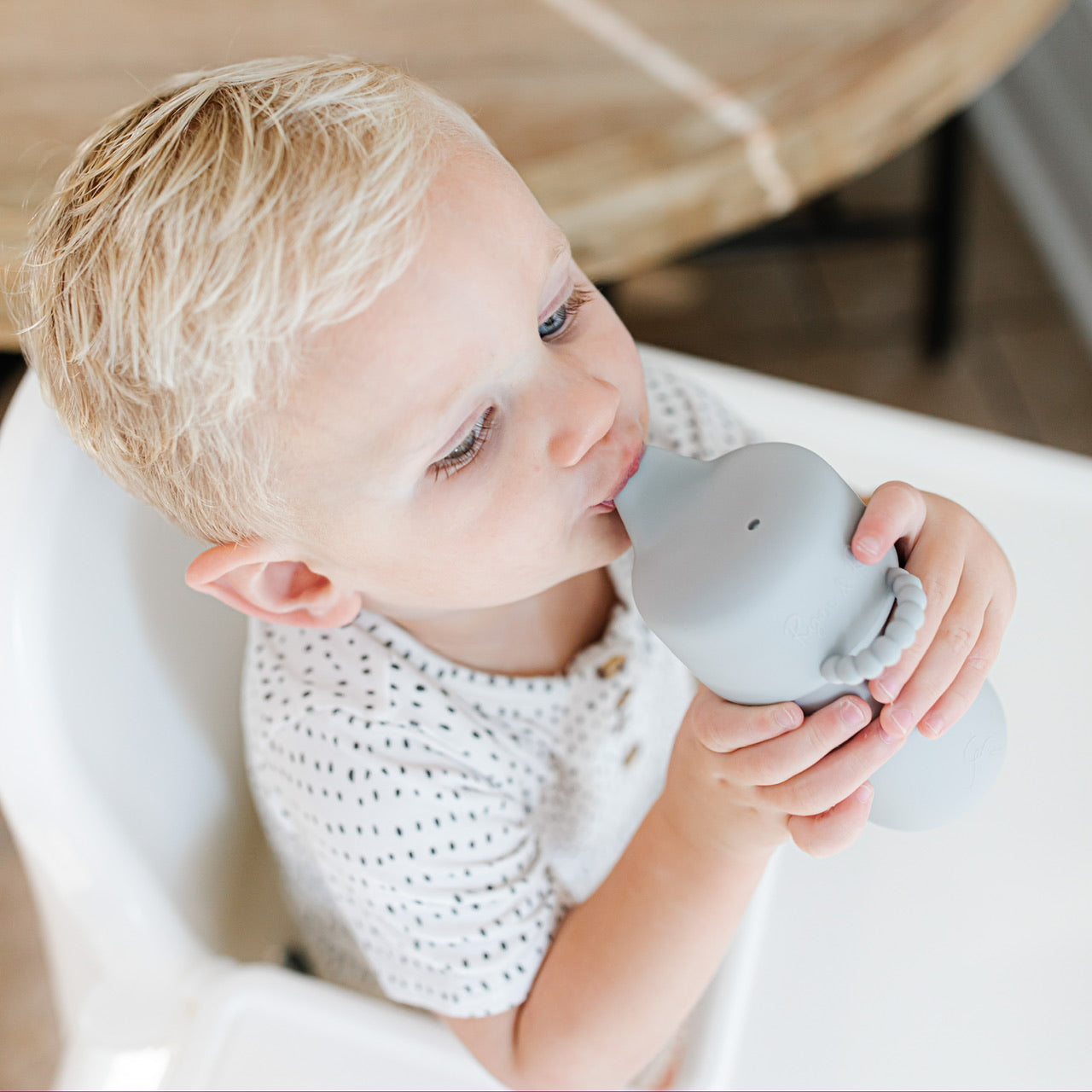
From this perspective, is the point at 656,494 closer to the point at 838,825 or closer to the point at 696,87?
the point at 838,825

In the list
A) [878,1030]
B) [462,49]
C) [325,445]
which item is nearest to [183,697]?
[325,445]

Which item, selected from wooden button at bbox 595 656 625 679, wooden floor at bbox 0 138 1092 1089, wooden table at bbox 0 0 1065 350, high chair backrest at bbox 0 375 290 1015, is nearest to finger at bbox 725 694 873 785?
wooden button at bbox 595 656 625 679

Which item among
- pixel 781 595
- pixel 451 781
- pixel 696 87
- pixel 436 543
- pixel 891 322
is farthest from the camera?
pixel 891 322

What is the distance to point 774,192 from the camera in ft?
2.87

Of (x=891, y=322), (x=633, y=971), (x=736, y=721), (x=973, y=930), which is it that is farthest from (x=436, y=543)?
(x=891, y=322)

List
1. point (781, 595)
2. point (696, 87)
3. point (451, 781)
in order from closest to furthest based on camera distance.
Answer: point (781, 595) < point (451, 781) < point (696, 87)

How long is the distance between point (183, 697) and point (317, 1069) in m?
0.23

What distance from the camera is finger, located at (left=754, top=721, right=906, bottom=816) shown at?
484 millimetres

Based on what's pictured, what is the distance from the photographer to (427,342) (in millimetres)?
467

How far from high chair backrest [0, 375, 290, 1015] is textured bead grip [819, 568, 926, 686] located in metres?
0.39

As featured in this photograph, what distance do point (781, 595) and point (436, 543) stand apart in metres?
0.17

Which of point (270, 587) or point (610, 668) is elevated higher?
point (270, 587)

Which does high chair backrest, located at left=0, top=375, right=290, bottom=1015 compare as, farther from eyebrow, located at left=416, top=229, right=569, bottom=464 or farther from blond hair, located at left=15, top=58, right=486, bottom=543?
eyebrow, located at left=416, top=229, right=569, bottom=464

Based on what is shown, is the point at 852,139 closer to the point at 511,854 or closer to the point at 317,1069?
the point at 511,854
